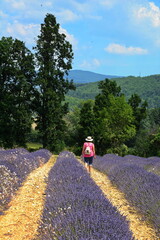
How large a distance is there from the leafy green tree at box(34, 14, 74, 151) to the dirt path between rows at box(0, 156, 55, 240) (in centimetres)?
2060

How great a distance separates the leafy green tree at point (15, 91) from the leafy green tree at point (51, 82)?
123 cm

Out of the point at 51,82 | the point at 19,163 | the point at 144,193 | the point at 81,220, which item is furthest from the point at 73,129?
the point at 81,220

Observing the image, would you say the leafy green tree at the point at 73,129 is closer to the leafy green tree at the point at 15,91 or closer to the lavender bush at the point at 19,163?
the leafy green tree at the point at 15,91

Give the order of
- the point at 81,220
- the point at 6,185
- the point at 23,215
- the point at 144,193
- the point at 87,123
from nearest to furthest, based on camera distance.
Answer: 1. the point at 81,220
2. the point at 23,215
3. the point at 144,193
4. the point at 6,185
5. the point at 87,123

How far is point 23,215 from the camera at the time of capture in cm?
485

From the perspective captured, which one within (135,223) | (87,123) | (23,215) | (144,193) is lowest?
(87,123)

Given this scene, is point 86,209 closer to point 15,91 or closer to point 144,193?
point 144,193

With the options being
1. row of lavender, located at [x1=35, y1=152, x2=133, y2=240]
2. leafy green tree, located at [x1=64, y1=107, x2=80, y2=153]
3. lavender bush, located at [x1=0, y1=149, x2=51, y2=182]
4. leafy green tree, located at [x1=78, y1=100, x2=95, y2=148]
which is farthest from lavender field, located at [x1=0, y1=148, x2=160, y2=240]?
leafy green tree, located at [x1=64, y1=107, x2=80, y2=153]

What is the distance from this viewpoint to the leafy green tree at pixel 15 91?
27.1 meters

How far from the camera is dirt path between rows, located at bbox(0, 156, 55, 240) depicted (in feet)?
12.8

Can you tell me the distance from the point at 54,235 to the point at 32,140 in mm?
74631

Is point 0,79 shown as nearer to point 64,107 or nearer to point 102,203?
point 64,107

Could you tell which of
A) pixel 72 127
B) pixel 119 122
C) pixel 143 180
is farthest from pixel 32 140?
pixel 143 180

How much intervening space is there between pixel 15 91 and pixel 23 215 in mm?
24803
